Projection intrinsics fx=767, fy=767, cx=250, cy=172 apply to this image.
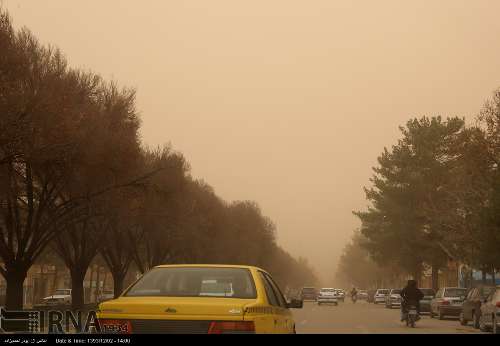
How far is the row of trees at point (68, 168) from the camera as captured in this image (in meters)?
25.0

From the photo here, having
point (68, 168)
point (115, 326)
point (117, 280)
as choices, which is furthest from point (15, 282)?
point (115, 326)

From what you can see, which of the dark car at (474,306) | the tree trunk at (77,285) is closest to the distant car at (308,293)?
the tree trunk at (77,285)

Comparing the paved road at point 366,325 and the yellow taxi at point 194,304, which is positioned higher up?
the yellow taxi at point 194,304

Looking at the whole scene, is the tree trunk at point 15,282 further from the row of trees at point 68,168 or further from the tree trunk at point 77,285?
the tree trunk at point 77,285

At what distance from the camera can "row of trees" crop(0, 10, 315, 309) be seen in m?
25.0

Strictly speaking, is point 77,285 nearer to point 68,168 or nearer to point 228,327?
point 68,168

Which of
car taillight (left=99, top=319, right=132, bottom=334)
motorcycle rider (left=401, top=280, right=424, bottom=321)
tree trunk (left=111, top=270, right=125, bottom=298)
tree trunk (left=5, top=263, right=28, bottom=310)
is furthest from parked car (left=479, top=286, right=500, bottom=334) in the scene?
tree trunk (left=111, top=270, right=125, bottom=298)

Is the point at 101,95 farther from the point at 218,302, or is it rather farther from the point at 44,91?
the point at 218,302

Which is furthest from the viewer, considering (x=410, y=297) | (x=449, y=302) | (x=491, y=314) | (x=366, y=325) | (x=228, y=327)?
(x=449, y=302)

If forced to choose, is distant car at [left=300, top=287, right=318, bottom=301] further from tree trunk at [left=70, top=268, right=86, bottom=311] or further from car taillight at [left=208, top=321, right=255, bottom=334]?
car taillight at [left=208, top=321, right=255, bottom=334]

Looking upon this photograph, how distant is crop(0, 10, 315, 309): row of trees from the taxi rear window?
48.9 ft

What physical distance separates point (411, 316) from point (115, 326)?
2314 cm

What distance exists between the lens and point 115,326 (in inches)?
330
